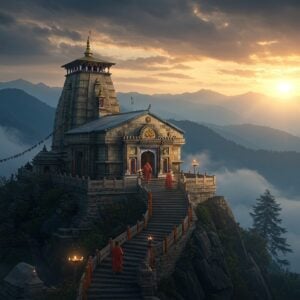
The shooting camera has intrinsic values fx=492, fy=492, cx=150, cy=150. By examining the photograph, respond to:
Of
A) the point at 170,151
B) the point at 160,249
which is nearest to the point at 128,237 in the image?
the point at 160,249

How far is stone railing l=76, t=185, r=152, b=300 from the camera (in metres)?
27.8

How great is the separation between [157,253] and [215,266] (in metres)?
5.54

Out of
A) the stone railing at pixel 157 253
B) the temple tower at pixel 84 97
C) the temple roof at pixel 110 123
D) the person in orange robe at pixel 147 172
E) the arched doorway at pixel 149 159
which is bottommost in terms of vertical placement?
the stone railing at pixel 157 253

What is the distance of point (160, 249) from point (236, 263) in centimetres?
974

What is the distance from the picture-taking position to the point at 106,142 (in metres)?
44.9

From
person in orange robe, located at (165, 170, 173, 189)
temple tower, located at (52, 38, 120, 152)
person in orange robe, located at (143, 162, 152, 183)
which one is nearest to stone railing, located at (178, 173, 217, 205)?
person in orange robe, located at (165, 170, 173, 189)

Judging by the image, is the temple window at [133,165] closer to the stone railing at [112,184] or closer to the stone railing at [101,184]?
the stone railing at [101,184]

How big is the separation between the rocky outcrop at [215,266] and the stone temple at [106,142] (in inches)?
292

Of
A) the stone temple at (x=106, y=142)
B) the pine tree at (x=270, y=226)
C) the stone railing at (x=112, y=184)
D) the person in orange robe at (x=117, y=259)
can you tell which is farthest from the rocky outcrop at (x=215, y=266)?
the pine tree at (x=270, y=226)

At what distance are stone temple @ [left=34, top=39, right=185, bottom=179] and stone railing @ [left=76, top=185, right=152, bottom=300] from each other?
571cm

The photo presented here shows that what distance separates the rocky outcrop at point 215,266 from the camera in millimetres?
32844

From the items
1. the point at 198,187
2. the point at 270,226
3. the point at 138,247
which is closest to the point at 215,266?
the point at 138,247

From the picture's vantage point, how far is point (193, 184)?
42.7 meters

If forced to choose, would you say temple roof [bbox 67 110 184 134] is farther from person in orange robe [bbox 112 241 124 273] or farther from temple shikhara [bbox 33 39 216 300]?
person in orange robe [bbox 112 241 124 273]
